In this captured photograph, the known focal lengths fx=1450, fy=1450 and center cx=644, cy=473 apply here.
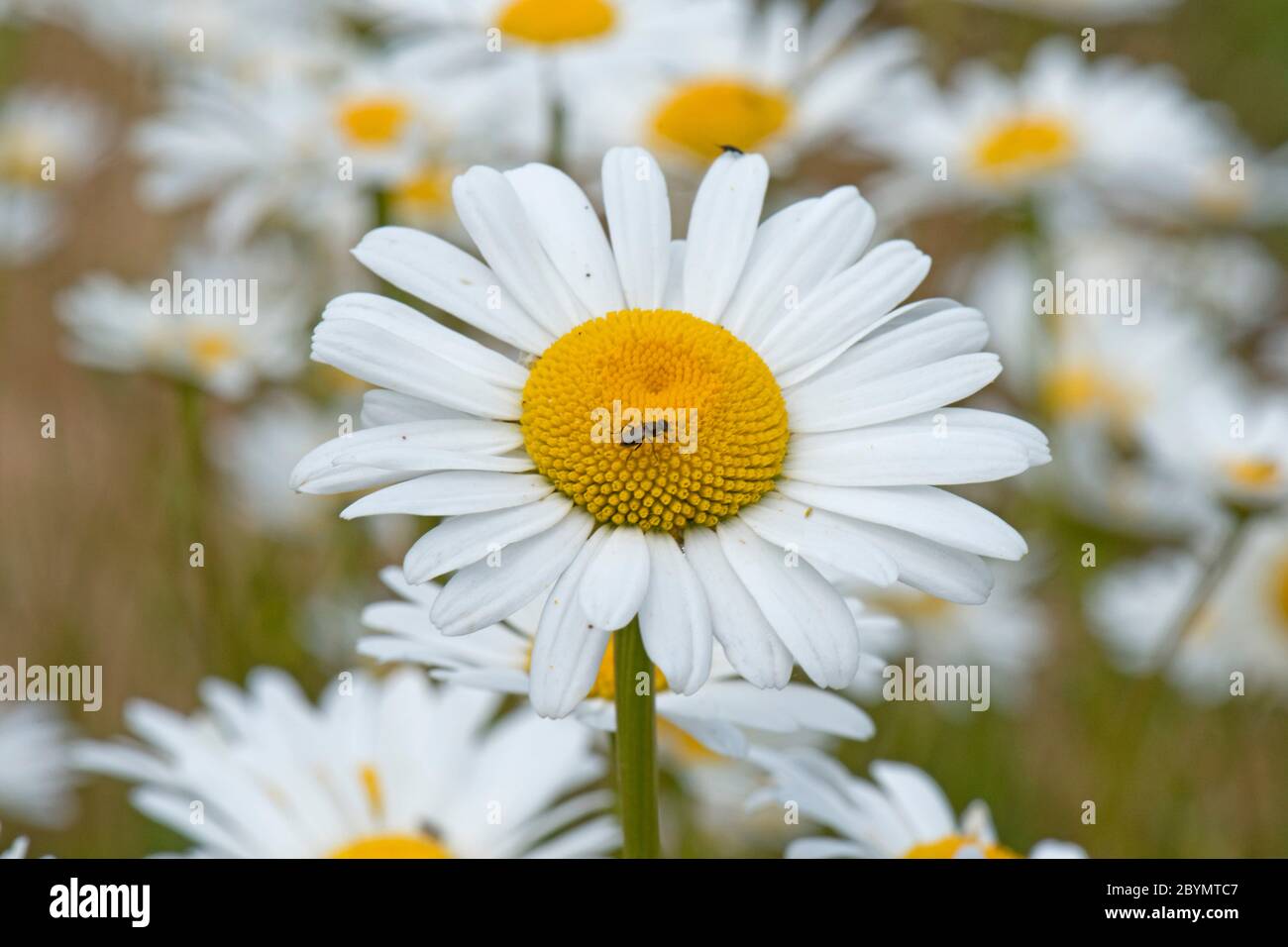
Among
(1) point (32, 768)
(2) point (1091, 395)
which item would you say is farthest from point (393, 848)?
(2) point (1091, 395)

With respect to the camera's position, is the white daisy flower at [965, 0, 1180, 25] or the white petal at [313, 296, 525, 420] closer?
the white petal at [313, 296, 525, 420]

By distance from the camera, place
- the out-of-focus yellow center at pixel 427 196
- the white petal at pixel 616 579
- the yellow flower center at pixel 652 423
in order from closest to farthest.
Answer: the white petal at pixel 616 579 < the yellow flower center at pixel 652 423 < the out-of-focus yellow center at pixel 427 196

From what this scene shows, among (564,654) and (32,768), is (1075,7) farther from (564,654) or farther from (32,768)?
(564,654)

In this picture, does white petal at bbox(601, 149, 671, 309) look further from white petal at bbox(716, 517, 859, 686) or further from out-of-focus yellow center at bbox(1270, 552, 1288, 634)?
out-of-focus yellow center at bbox(1270, 552, 1288, 634)

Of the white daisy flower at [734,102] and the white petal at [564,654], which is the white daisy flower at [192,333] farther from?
the white petal at [564,654]

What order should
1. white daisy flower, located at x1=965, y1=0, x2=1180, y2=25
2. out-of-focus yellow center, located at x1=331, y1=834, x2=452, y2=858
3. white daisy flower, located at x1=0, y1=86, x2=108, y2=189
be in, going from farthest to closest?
white daisy flower, located at x1=965, y1=0, x2=1180, y2=25 → white daisy flower, located at x1=0, y1=86, x2=108, y2=189 → out-of-focus yellow center, located at x1=331, y1=834, x2=452, y2=858

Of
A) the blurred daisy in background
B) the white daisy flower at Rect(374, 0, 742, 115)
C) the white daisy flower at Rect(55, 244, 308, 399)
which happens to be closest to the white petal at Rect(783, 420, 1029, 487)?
the white daisy flower at Rect(374, 0, 742, 115)

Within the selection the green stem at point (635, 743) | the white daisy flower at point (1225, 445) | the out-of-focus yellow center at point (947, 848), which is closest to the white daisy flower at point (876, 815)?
the out-of-focus yellow center at point (947, 848)
